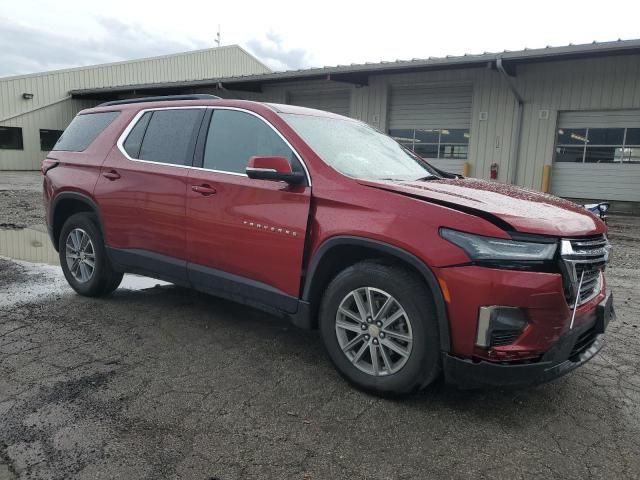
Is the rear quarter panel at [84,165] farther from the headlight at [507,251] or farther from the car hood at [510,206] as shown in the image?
the headlight at [507,251]

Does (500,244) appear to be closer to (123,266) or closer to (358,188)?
(358,188)

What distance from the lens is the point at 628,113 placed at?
13188 mm

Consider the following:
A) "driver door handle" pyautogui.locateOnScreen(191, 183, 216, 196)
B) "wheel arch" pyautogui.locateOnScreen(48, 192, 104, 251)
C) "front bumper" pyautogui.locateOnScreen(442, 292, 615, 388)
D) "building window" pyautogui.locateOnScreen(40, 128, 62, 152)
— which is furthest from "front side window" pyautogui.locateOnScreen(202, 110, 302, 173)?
"building window" pyautogui.locateOnScreen(40, 128, 62, 152)

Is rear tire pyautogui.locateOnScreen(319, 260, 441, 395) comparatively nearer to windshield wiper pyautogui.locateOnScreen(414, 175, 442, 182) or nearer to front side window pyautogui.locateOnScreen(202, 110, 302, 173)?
windshield wiper pyautogui.locateOnScreen(414, 175, 442, 182)

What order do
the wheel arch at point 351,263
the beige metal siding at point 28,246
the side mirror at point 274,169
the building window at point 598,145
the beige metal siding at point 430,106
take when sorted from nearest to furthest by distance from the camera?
1. the wheel arch at point 351,263
2. the side mirror at point 274,169
3. the beige metal siding at point 28,246
4. the building window at point 598,145
5. the beige metal siding at point 430,106

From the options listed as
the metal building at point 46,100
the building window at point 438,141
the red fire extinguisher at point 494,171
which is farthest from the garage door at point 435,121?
the metal building at point 46,100

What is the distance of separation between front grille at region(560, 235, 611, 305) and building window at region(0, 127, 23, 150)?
99.3 feet

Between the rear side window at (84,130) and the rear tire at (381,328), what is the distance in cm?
306

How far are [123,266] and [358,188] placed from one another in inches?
99.1

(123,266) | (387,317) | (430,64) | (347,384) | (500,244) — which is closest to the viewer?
(500,244)

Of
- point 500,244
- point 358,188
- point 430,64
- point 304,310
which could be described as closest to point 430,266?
point 500,244

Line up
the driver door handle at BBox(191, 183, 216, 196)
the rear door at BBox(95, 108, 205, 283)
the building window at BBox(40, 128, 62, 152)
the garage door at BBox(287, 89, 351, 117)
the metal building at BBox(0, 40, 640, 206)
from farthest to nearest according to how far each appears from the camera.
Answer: the building window at BBox(40, 128, 62, 152) < the garage door at BBox(287, 89, 351, 117) < the metal building at BBox(0, 40, 640, 206) < the rear door at BBox(95, 108, 205, 283) < the driver door handle at BBox(191, 183, 216, 196)

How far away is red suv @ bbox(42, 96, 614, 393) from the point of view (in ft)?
8.50

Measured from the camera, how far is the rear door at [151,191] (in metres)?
4.00
